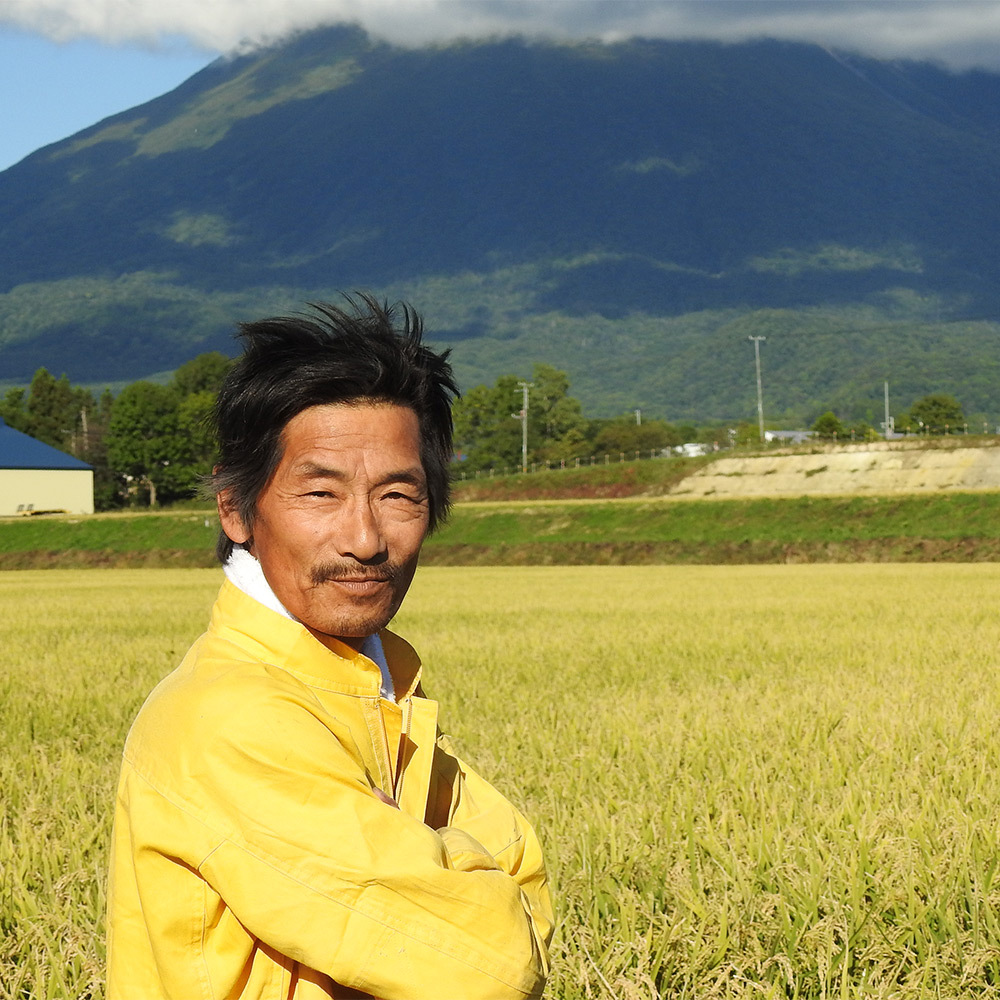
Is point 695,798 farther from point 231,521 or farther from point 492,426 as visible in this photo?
point 492,426

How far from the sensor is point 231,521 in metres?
2.47

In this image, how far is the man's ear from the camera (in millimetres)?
2455

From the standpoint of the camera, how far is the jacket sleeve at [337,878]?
1880 mm

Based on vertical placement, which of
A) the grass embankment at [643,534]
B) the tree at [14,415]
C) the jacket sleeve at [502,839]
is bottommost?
the grass embankment at [643,534]

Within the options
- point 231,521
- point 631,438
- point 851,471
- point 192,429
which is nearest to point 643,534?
point 851,471

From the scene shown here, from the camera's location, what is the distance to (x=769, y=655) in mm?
13578

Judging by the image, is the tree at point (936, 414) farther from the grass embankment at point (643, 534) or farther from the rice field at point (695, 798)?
the rice field at point (695, 798)

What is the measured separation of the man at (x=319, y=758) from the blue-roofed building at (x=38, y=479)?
94.8m

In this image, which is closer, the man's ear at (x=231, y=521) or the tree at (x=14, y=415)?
the man's ear at (x=231, y=521)

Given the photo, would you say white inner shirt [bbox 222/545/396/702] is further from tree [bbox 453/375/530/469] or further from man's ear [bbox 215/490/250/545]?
tree [bbox 453/375/530/469]

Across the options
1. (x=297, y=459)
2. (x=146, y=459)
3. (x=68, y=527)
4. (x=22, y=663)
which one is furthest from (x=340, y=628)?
(x=146, y=459)

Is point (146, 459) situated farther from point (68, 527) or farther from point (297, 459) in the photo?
point (297, 459)

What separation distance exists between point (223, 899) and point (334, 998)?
10.0 inches

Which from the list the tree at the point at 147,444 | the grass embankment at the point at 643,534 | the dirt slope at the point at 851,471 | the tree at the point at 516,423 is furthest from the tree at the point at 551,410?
the grass embankment at the point at 643,534
